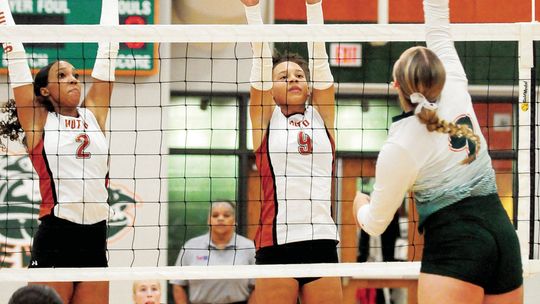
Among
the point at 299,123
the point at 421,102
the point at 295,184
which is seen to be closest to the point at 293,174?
the point at 295,184

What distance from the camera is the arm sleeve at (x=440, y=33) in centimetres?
420

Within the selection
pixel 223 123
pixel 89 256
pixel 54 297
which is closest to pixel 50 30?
pixel 89 256

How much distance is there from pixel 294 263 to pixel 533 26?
5.99 ft

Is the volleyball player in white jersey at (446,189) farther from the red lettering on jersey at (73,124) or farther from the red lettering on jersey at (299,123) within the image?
the red lettering on jersey at (73,124)

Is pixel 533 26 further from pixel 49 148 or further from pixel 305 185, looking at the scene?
pixel 49 148

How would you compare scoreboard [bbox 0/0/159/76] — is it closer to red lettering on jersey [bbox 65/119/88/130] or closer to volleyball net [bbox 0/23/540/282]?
volleyball net [bbox 0/23/540/282]

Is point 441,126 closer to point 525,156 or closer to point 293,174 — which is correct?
point 293,174

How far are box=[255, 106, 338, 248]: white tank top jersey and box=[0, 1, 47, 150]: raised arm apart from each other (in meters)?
1.19

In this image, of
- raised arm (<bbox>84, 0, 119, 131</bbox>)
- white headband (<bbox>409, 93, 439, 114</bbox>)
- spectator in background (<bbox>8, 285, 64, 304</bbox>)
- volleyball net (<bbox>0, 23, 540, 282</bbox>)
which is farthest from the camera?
volleyball net (<bbox>0, 23, 540, 282</bbox>)

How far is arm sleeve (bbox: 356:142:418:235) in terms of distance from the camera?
396cm

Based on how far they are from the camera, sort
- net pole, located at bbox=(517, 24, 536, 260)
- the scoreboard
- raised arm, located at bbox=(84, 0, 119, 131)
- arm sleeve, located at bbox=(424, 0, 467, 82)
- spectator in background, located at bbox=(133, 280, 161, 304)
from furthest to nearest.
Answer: the scoreboard, spectator in background, located at bbox=(133, 280, 161, 304), net pole, located at bbox=(517, 24, 536, 260), raised arm, located at bbox=(84, 0, 119, 131), arm sleeve, located at bbox=(424, 0, 467, 82)

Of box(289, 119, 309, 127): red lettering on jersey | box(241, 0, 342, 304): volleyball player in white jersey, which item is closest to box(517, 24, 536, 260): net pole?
box(241, 0, 342, 304): volleyball player in white jersey

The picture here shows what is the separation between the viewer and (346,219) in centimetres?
1131

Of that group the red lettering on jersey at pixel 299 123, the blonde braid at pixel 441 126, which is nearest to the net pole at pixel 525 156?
the red lettering on jersey at pixel 299 123
